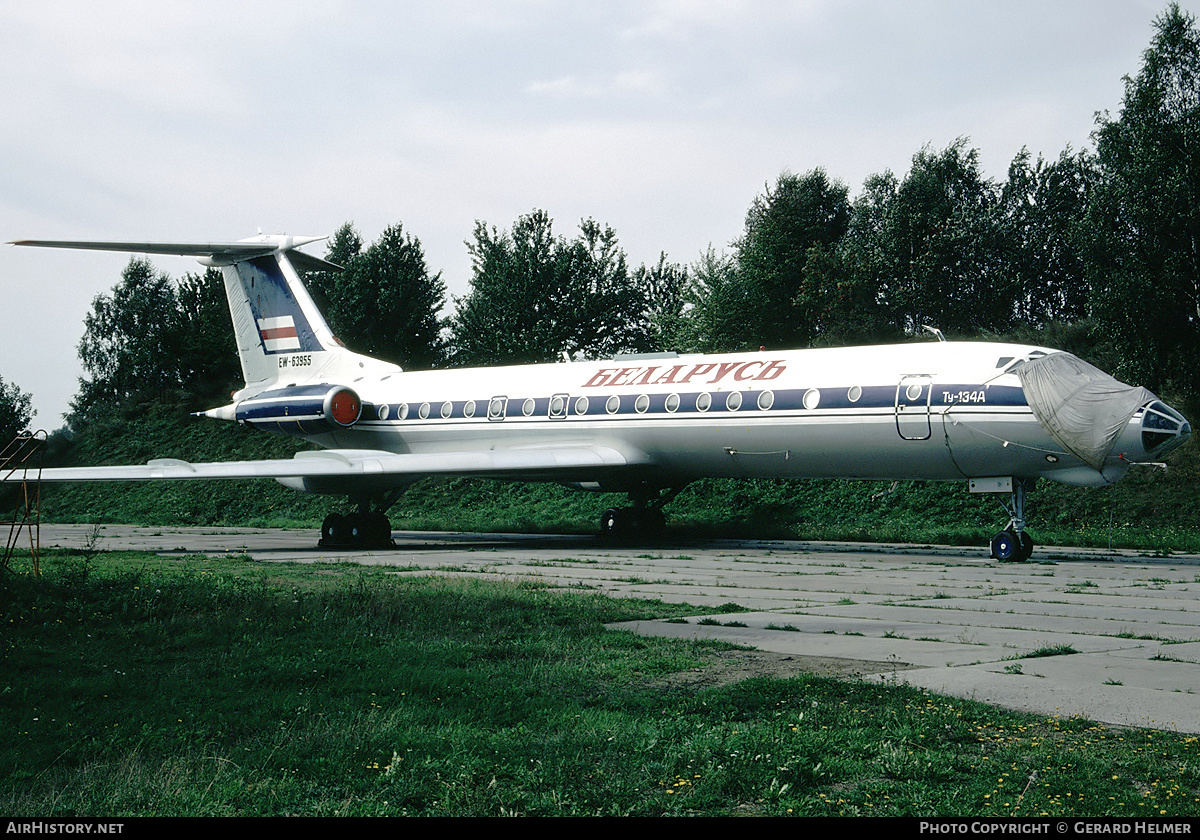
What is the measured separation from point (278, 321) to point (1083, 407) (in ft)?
64.5

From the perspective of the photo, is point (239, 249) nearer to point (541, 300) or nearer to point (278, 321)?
point (278, 321)

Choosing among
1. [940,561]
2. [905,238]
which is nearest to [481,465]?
[940,561]

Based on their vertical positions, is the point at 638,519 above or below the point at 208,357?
below

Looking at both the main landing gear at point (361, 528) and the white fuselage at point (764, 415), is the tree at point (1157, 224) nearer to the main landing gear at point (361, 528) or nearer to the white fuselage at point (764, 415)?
the white fuselage at point (764, 415)

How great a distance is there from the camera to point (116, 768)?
482cm

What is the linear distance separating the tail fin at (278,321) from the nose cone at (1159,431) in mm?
17517

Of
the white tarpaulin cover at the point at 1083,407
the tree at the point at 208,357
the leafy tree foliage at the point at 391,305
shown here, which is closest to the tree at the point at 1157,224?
the white tarpaulin cover at the point at 1083,407

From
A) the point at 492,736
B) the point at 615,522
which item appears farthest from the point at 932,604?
the point at 615,522

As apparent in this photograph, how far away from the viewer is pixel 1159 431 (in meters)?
16.2

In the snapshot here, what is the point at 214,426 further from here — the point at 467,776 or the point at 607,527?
the point at 467,776

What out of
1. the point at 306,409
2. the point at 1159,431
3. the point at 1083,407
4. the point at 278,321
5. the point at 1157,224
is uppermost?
the point at 1157,224

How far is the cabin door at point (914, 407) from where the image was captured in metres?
17.8

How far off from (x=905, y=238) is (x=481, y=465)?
25722mm

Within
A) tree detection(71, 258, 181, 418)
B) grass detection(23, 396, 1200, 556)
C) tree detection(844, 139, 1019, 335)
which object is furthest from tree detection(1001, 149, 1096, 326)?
tree detection(71, 258, 181, 418)
